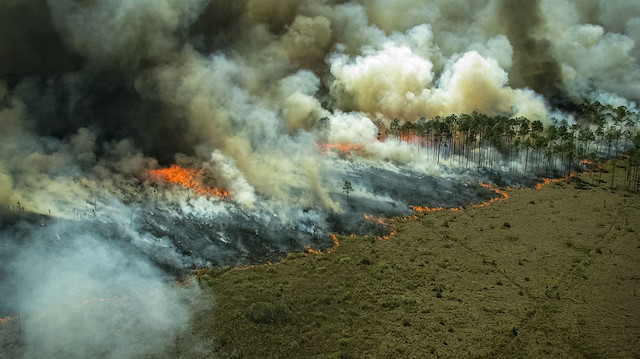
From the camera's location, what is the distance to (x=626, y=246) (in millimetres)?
77250

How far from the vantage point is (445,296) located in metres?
63.4

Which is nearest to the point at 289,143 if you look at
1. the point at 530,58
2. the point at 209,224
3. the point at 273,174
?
the point at 273,174

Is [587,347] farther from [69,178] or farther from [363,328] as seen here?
[69,178]

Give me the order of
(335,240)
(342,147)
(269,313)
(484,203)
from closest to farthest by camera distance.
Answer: (269,313) → (335,240) → (484,203) → (342,147)

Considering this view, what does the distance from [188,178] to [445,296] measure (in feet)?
197

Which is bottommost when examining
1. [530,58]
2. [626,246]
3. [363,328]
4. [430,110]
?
[363,328]

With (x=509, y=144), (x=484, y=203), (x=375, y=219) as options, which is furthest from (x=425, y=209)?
(x=509, y=144)

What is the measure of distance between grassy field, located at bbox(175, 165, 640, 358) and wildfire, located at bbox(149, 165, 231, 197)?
27.2 meters

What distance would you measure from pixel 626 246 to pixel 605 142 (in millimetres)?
85617

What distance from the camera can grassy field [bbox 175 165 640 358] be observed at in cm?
5262

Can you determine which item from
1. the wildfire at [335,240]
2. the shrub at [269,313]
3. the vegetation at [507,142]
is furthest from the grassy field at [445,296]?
the vegetation at [507,142]

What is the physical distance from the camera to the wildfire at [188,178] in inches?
3696

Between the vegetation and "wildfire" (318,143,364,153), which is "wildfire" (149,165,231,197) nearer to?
"wildfire" (318,143,364,153)

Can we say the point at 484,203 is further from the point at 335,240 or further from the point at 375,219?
the point at 335,240
